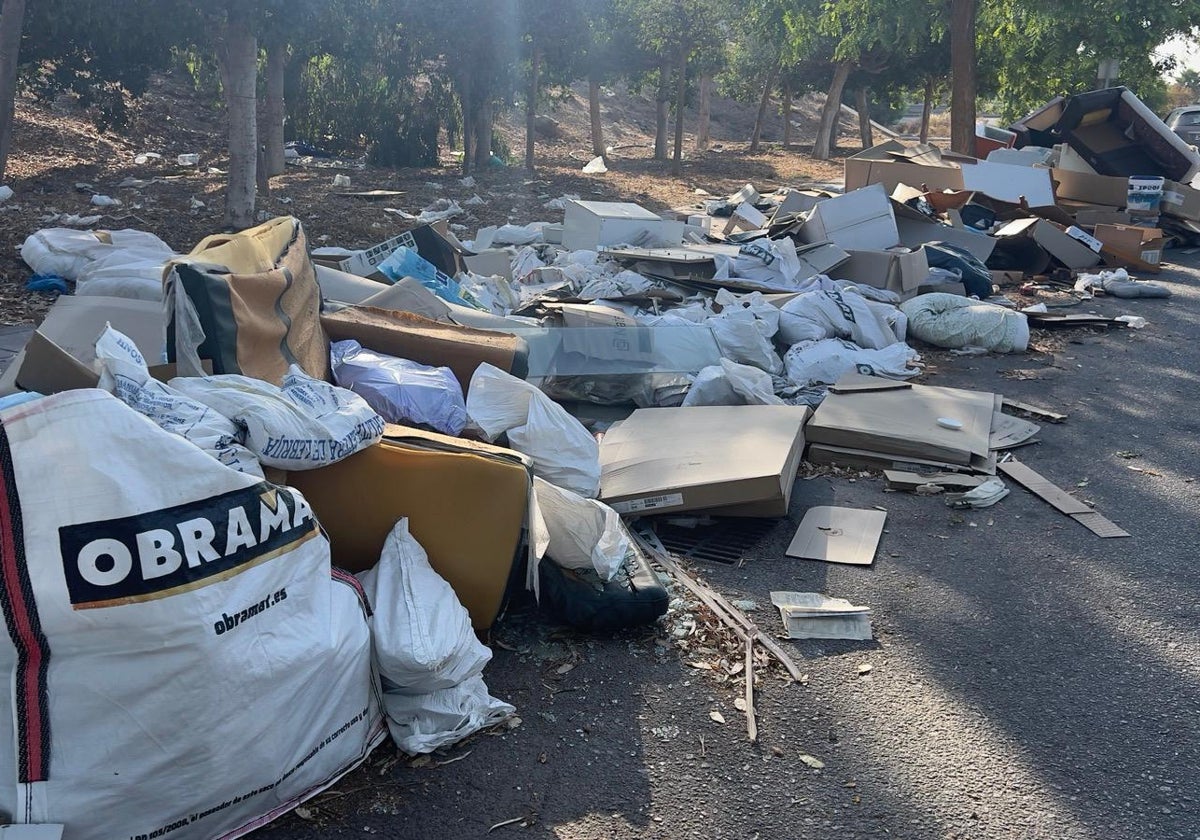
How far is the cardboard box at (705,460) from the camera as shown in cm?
346

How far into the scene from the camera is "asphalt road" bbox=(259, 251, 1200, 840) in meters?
2.11

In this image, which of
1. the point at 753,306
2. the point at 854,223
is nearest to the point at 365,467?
the point at 753,306

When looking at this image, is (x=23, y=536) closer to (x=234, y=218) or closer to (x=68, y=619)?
(x=68, y=619)

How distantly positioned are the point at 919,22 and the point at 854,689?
48.1 ft

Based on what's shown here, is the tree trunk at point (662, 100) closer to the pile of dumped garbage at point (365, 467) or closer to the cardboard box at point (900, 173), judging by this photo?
the cardboard box at point (900, 173)

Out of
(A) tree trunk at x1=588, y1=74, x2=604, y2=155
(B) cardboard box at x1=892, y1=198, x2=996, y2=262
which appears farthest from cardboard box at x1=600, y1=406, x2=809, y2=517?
(A) tree trunk at x1=588, y1=74, x2=604, y2=155

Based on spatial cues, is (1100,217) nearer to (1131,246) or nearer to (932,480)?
(1131,246)

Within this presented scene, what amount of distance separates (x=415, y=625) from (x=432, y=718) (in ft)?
0.74

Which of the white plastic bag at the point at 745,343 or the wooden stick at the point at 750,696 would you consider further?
the white plastic bag at the point at 745,343

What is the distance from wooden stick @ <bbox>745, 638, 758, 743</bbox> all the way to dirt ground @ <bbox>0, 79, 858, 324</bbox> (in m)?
5.10

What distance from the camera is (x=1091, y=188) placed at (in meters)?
11.5

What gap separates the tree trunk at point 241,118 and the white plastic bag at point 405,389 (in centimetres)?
589

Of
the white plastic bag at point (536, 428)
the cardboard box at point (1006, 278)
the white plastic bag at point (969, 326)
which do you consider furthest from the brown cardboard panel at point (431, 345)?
the cardboard box at point (1006, 278)

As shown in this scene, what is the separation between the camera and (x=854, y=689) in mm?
2611
